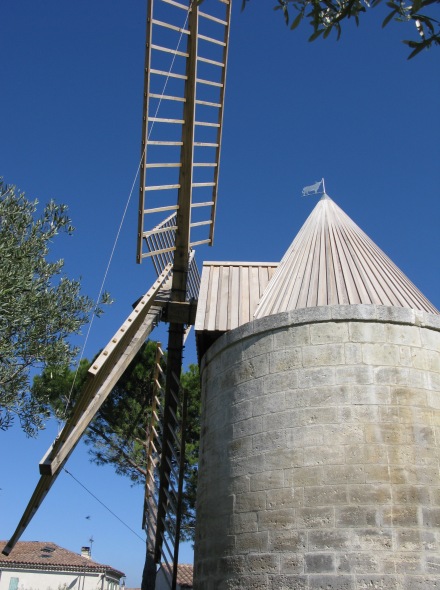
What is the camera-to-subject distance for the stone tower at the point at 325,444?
442 cm

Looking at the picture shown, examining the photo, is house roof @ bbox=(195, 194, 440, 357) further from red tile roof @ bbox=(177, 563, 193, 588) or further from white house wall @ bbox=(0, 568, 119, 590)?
Result: white house wall @ bbox=(0, 568, 119, 590)

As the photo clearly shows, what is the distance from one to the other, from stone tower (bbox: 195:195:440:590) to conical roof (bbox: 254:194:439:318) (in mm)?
25

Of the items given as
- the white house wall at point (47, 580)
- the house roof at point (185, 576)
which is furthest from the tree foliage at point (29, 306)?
the white house wall at point (47, 580)

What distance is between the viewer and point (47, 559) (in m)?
20.7

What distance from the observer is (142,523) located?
33.3 feet

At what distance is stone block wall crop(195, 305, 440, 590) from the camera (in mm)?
4406

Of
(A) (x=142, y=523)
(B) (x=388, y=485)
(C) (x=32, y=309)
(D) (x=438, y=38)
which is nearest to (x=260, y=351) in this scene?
(B) (x=388, y=485)

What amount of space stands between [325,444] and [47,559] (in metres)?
18.7

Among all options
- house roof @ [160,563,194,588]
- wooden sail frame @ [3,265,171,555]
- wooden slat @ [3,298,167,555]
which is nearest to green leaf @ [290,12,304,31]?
wooden sail frame @ [3,265,171,555]

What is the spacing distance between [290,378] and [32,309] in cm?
311

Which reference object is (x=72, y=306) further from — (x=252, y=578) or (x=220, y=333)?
(x=252, y=578)

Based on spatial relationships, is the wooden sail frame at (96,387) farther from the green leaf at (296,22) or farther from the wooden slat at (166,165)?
the green leaf at (296,22)

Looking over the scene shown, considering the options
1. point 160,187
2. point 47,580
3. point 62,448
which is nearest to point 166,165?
point 160,187

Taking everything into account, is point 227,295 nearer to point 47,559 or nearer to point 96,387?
point 96,387
